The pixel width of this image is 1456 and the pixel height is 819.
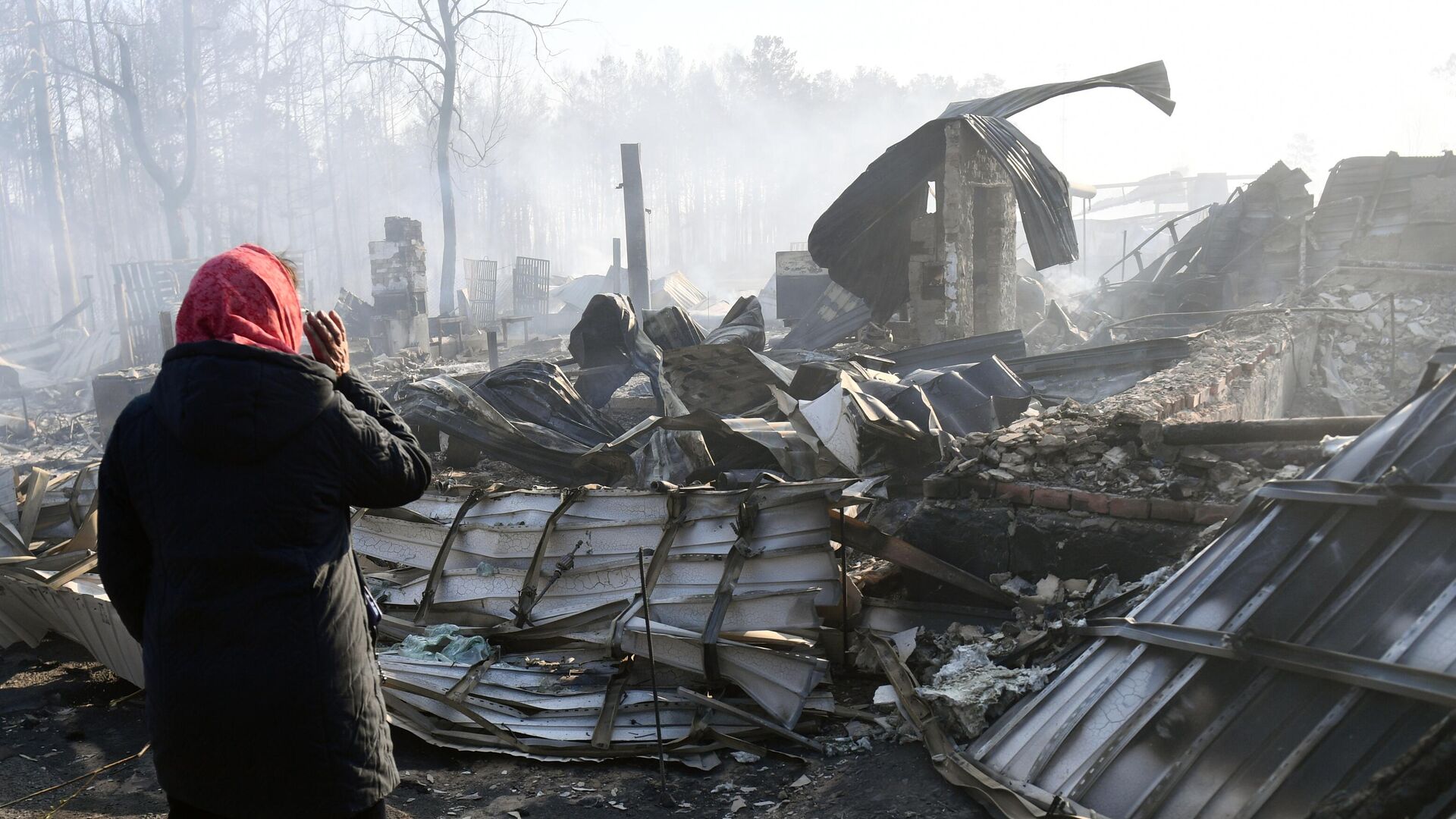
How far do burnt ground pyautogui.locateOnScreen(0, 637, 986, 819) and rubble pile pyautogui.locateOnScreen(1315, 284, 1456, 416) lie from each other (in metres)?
8.47

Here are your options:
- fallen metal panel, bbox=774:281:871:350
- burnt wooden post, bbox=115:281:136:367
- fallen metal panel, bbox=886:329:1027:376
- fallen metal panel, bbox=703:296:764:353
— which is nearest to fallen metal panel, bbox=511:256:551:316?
burnt wooden post, bbox=115:281:136:367

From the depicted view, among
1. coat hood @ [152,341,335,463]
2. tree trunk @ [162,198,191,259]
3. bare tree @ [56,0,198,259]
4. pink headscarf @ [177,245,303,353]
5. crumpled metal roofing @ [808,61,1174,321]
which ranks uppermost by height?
bare tree @ [56,0,198,259]

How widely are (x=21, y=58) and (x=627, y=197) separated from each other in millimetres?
22810

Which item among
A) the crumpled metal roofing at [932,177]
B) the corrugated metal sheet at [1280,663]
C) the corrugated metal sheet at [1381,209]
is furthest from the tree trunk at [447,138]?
the corrugated metal sheet at [1280,663]

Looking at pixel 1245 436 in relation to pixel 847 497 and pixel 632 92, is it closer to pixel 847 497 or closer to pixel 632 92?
pixel 847 497

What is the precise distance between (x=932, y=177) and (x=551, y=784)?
8915 mm

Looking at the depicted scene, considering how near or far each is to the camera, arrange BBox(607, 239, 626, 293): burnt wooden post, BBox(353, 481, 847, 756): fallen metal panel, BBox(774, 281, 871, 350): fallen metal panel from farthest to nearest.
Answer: BBox(607, 239, 626, 293): burnt wooden post
BBox(774, 281, 871, 350): fallen metal panel
BBox(353, 481, 847, 756): fallen metal panel

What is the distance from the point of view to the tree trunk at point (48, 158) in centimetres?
2553

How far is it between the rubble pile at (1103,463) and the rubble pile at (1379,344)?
6.51 m

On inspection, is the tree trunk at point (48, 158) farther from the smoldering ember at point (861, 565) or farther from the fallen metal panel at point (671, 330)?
the fallen metal panel at point (671, 330)

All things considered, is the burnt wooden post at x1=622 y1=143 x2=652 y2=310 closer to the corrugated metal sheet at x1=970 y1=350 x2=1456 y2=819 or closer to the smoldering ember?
the smoldering ember

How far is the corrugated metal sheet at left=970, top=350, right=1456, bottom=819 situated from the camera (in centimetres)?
229

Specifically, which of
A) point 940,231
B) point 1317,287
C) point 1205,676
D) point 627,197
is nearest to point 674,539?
point 1205,676

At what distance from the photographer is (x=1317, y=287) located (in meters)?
12.2
